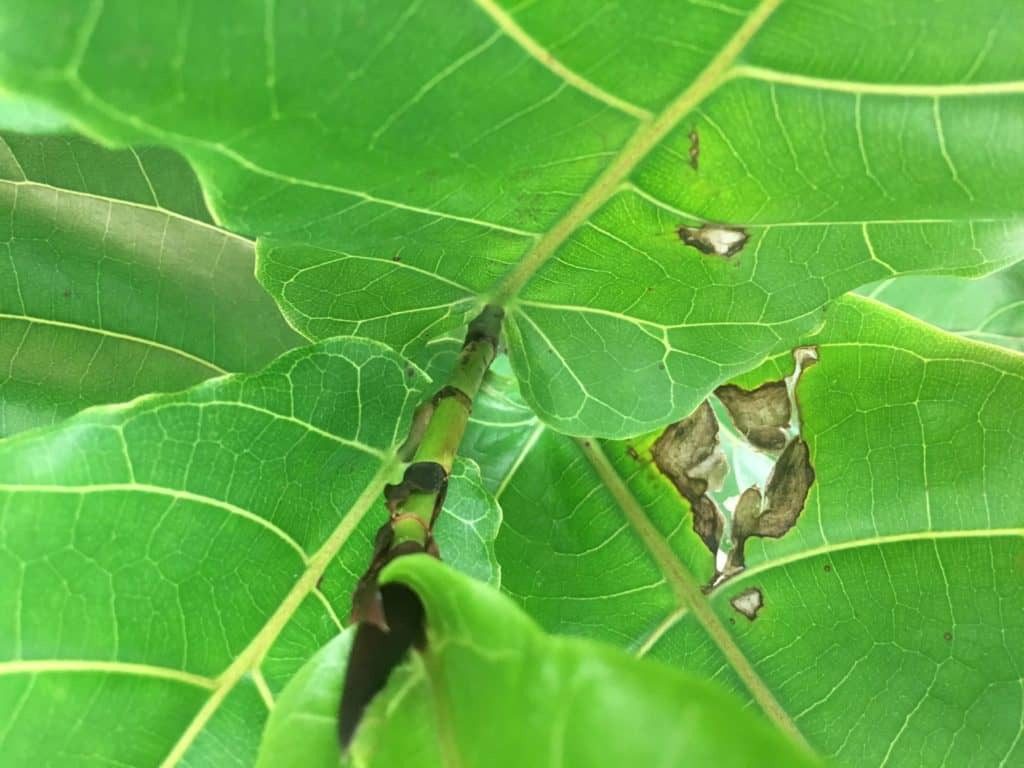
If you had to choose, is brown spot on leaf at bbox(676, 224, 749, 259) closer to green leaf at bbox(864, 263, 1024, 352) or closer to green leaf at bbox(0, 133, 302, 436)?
green leaf at bbox(0, 133, 302, 436)

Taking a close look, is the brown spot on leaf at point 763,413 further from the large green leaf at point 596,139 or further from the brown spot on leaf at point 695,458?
the large green leaf at point 596,139

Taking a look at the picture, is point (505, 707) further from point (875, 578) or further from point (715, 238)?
point (875, 578)

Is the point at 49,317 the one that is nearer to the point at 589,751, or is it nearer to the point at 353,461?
the point at 353,461

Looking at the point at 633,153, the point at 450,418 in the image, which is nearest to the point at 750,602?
the point at 450,418

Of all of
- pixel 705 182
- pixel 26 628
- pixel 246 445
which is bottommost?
pixel 26 628

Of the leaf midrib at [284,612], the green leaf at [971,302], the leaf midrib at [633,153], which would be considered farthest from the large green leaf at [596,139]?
the green leaf at [971,302]

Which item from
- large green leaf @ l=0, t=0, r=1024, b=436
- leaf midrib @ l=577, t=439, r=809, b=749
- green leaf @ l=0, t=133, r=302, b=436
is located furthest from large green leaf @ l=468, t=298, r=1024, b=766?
green leaf @ l=0, t=133, r=302, b=436

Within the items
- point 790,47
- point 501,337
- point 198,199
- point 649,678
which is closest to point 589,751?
point 649,678
